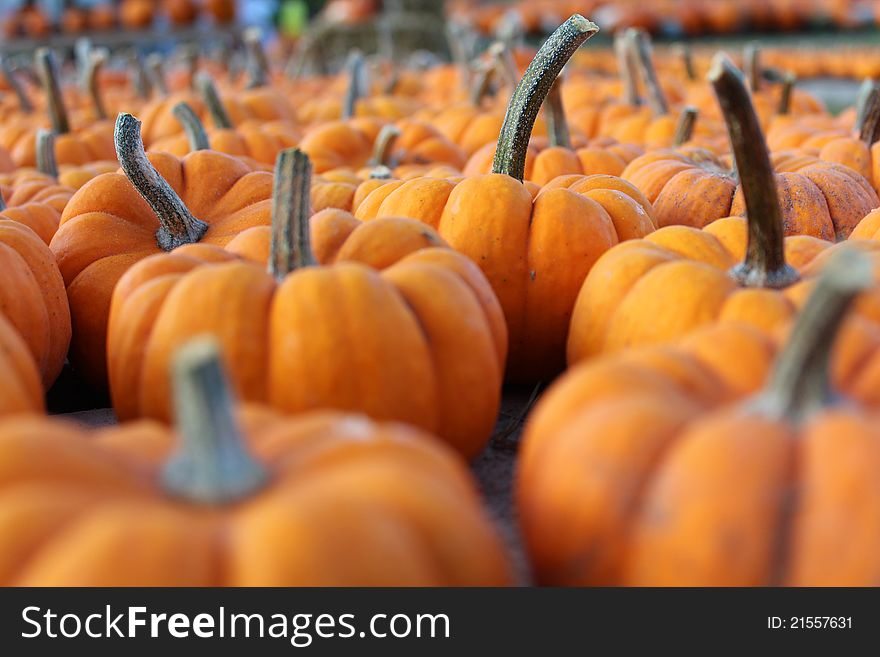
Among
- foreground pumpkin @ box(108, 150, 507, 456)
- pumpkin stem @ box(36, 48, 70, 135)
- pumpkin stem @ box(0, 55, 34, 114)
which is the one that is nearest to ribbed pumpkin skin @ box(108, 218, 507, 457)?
foreground pumpkin @ box(108, 150, 507, 456)

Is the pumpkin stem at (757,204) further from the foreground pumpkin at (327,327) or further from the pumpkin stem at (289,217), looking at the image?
the pumpkin stem at (289,217)

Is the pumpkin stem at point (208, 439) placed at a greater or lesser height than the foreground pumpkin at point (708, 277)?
greater

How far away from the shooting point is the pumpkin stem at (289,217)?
5.68 ft

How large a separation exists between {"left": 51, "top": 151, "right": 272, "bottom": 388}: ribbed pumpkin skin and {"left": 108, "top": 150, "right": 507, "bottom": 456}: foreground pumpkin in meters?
0.46

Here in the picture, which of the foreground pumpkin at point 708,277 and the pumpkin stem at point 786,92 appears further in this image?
the pumpkin stem at point 786,92

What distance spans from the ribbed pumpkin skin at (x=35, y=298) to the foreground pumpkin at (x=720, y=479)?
3.93 feet

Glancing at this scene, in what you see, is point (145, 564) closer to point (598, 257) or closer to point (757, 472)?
point (757, 472)

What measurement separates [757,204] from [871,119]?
6.29 feet

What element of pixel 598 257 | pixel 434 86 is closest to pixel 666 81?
pixel 434 86

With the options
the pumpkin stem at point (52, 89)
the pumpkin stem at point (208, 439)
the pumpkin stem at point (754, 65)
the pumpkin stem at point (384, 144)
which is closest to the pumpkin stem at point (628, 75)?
the pumpkin stem at point (754, 65)

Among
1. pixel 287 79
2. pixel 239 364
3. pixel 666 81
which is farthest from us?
pixel 287 79

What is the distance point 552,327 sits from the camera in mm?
2230

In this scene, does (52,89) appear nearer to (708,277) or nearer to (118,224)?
(118,224)

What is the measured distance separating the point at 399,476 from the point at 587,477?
0.22 meters
